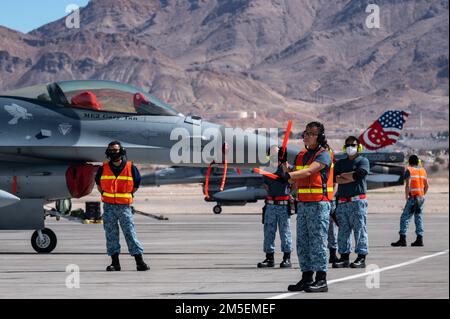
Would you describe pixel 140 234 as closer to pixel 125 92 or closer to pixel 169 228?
pixel 169 228

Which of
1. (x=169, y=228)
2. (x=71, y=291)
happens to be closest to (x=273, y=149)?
(x=71, y=291)

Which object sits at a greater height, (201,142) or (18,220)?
(201,142)

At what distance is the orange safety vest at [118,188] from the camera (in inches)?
634

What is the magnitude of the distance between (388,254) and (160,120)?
15.5 ft

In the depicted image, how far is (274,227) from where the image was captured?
17344 millimetres

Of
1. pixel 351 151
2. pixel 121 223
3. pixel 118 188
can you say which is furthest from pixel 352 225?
pixel 118 188

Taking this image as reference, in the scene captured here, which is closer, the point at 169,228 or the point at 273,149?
the point at 273,149

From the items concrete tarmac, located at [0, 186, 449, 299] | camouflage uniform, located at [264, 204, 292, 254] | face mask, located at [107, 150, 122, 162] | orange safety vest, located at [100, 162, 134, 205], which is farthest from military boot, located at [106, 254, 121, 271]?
camouflage uniform, located at [264, 204, 292, 254]

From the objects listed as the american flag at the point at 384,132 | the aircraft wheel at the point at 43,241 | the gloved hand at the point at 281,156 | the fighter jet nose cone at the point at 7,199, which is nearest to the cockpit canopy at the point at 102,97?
the fighter jet nose cone at the point at 7,199

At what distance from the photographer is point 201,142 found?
19125mm

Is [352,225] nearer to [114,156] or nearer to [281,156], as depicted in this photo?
[114,156]
